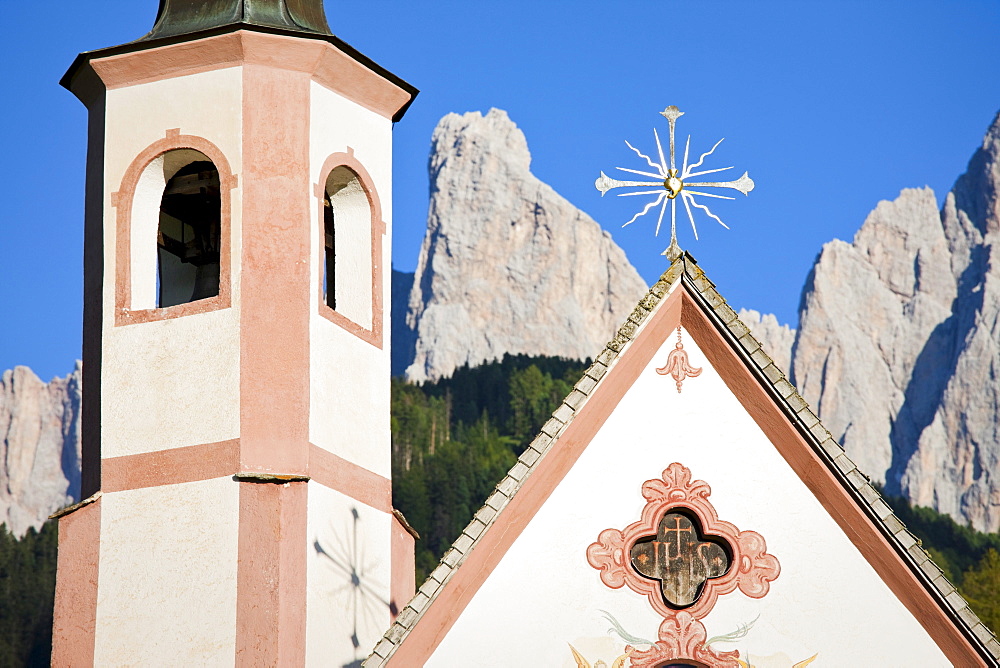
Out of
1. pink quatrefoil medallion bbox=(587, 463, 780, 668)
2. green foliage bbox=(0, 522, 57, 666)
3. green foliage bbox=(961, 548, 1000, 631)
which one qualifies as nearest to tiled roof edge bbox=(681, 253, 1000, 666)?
pink quatrefoil medallion bbox=(587, 463, 780, 668)

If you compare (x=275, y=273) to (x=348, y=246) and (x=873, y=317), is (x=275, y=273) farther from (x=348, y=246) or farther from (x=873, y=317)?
(x=873, y=317)

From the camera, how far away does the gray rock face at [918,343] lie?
14762 cm

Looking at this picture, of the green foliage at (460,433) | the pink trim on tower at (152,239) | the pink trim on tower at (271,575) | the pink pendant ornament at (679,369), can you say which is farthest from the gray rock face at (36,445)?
the pink pendant ornament at (679,369)

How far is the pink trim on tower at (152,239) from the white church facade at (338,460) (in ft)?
0.10

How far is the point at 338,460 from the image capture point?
63.6 ft

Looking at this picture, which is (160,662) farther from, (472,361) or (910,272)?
(910,272)

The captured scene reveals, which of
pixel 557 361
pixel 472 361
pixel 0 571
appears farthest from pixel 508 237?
pixel 0 571

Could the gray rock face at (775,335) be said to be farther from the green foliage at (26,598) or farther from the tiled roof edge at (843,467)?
the tiled roof edge at (843,467)

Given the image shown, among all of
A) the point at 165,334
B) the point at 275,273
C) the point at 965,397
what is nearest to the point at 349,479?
the point at 275,273

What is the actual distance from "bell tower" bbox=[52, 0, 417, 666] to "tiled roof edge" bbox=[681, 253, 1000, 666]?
15.4ft

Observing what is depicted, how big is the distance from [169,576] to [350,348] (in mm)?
3287

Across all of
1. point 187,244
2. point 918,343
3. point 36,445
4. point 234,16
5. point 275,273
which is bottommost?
point 275,273

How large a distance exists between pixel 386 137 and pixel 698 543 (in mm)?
7491

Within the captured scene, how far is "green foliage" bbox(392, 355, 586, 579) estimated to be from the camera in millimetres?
83438
